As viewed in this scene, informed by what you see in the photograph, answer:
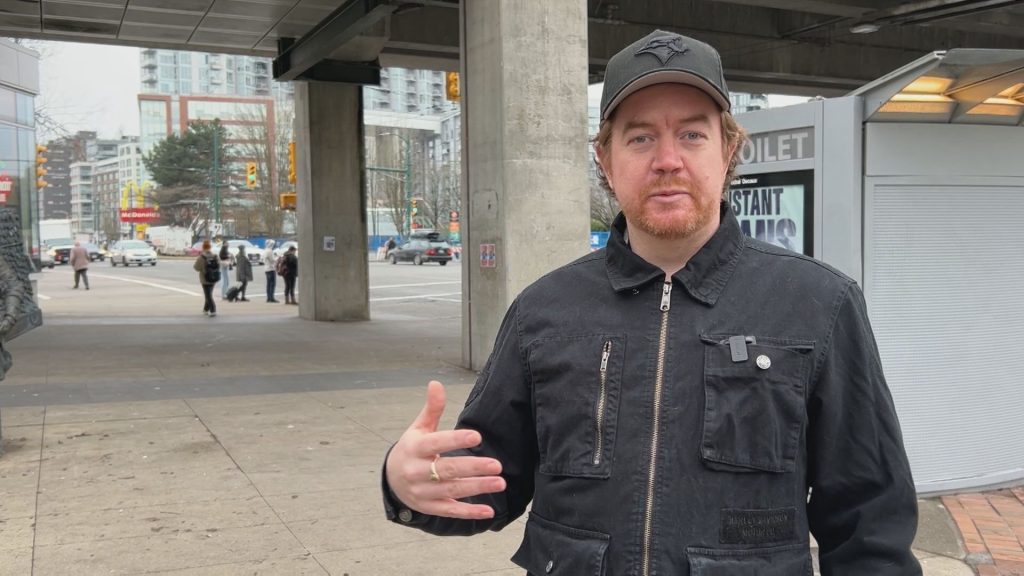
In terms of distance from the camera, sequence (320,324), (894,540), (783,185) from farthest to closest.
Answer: (320,324) → (783,185) → (894,540)

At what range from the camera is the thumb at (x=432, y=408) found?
1657 mm

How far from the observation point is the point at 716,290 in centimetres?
178

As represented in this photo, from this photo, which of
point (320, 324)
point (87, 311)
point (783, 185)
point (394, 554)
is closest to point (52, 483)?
point (394, 554)

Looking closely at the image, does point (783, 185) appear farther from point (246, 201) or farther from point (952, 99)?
point (246, 201)

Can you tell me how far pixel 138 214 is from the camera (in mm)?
101750

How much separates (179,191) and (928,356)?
297 ft

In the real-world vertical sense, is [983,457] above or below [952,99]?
below

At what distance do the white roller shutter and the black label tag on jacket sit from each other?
438 centimetres

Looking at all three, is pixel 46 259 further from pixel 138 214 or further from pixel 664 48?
pixel 664 48

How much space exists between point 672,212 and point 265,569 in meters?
3.65

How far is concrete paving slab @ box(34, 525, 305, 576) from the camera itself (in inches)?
186

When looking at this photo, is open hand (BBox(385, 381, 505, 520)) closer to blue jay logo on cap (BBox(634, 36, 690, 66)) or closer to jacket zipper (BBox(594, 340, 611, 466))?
jacket zipper (BBox(594, 340, 611, 466))

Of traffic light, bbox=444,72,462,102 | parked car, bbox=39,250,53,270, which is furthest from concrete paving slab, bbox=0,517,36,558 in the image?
parked car, bbox=39,250,53,270

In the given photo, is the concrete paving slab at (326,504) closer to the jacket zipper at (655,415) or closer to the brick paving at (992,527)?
the brick paving at (992,527)
